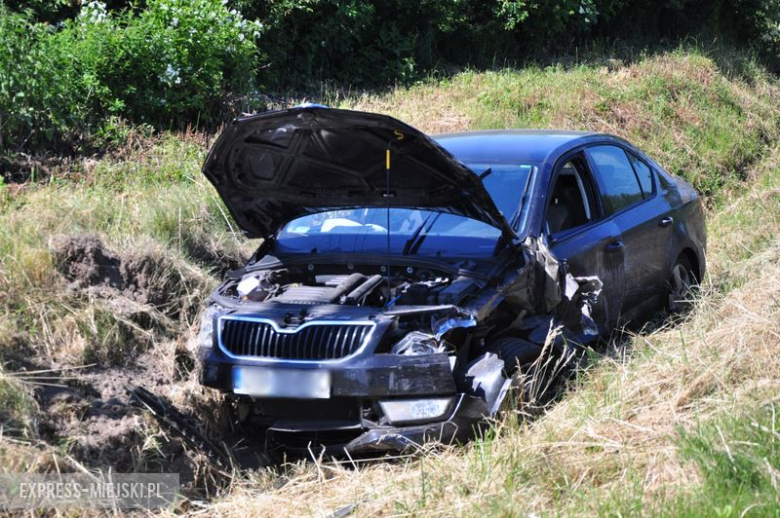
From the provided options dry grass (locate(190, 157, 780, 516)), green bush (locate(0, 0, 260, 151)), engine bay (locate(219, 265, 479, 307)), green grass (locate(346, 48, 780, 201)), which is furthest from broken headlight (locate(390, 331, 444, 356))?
green grass (locate(346, 48, 780, 201))


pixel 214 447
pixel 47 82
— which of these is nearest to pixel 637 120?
pixel 47 82

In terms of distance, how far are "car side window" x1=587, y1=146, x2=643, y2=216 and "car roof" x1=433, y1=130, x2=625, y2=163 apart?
0.44ft

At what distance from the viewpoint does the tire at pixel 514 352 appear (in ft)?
16.9

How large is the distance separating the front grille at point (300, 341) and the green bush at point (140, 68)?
4.89m

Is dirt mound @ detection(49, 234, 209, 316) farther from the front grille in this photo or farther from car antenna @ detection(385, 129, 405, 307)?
car antenna @ detection(385, 129, 405, 307)

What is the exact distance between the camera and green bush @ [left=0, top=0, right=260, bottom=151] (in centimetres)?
930

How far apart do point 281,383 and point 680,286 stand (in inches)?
151

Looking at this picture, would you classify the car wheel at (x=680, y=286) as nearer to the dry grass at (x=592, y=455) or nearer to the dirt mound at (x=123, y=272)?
the dry grass at (x=592, y=455)

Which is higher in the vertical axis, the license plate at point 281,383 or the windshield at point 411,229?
the windshield at point 411,229

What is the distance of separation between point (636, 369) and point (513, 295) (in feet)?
2.81

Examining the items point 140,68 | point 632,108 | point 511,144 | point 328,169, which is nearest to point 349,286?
point 328,169

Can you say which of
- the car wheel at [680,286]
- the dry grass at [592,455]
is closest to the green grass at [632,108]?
the car wheel at [680,286]

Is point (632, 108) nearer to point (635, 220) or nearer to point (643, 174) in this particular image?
point (643, 174)

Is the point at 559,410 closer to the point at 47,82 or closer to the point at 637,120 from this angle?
the point at 47,82
